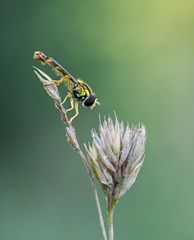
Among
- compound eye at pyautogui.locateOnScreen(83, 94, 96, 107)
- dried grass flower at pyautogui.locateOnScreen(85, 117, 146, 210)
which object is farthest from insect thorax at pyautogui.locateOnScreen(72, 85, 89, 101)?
dried grass flower at pyautogui.locateOnScreen(85, 117, 146, 210)

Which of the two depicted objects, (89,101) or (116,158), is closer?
(116,158)

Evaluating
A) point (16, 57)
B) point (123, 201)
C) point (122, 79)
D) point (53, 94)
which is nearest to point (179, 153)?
point (123, 201)

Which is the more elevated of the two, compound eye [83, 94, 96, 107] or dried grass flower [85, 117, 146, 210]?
compound eye [83, 94, 96, 107]

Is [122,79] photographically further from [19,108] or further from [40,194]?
[40,194]

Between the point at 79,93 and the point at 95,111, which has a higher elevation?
the point at 79,93

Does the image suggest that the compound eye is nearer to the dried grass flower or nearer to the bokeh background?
the dried grass flower

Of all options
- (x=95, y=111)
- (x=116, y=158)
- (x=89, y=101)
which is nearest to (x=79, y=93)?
(x=89, y=101)

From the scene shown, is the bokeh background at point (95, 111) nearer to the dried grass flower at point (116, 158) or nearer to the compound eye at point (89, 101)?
the compound eye at point (89, 101)

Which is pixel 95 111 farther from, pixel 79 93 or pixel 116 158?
pixel 116 158
